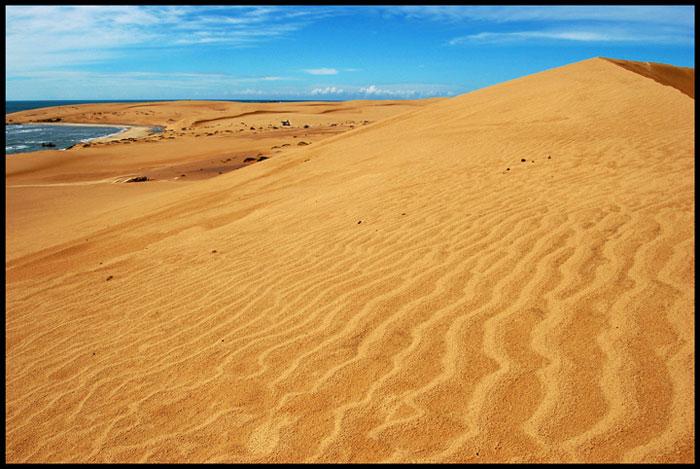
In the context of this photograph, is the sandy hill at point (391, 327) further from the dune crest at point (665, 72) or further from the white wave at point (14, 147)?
the white wave at point (14, 147)

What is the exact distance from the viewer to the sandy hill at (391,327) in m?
2.43

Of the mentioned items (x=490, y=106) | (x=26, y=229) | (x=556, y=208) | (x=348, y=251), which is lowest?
(x=26, y=229)

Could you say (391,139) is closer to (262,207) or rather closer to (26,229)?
(262,207)

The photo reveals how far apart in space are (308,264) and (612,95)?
32.1ft

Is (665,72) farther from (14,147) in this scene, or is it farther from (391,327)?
(14,147)

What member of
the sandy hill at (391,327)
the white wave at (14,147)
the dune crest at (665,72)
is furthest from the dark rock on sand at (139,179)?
the white wave at (14,147)

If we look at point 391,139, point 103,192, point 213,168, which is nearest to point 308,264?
point 391,139

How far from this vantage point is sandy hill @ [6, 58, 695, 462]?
2428 millimetres

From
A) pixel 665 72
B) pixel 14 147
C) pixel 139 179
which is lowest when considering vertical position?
pixel 139 179

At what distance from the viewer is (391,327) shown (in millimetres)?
3314

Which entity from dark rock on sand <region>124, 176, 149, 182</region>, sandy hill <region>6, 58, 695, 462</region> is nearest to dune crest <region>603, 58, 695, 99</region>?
sandy hill <region>6, 58, 695, 462</region>

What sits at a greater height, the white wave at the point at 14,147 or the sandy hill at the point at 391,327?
the white wave at the point at 14,147

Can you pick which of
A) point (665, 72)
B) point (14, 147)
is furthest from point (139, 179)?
point (14, 147)

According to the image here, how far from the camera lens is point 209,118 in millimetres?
45281
